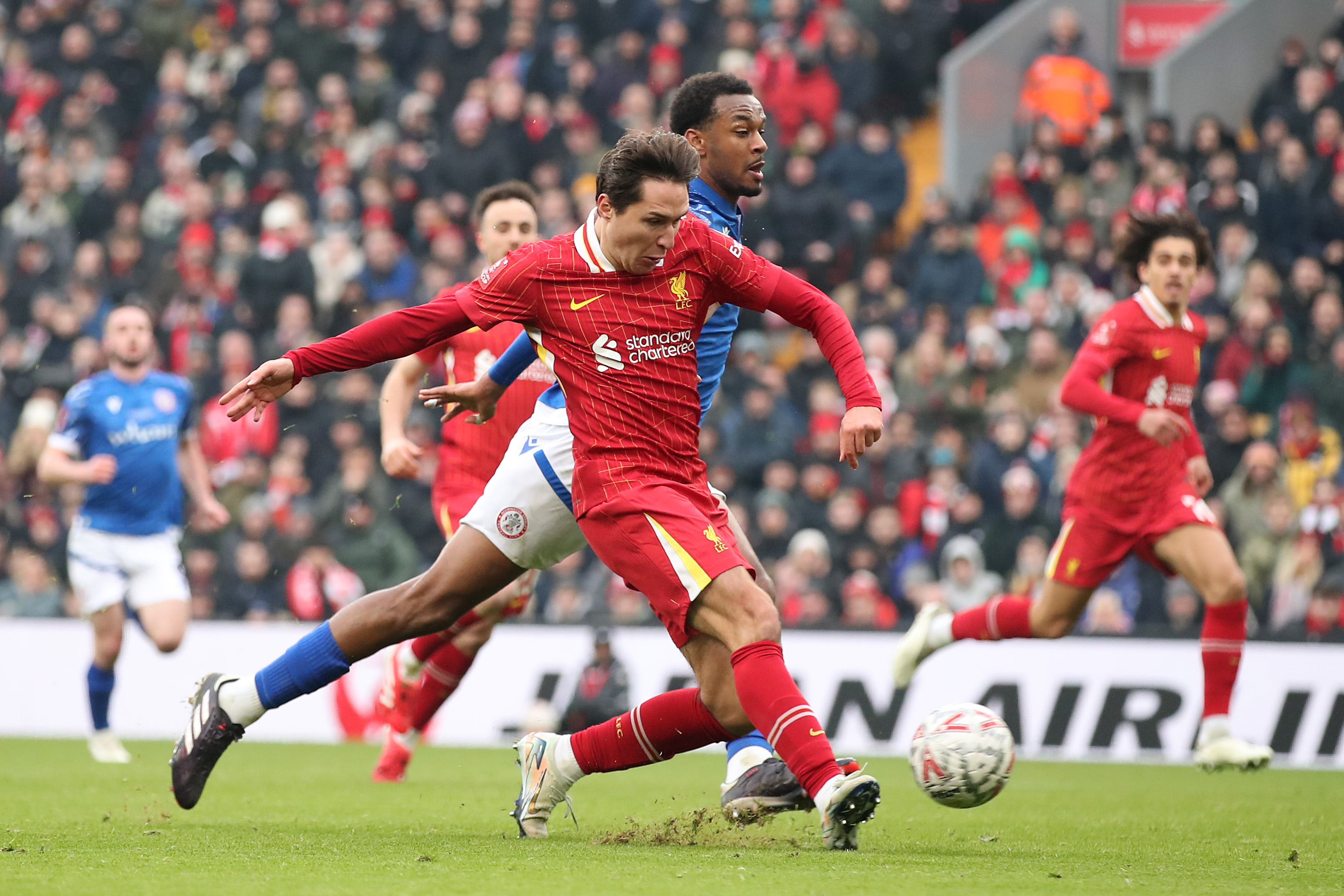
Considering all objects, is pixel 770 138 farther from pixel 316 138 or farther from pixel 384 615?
pixel 384 615

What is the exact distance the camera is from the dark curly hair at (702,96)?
6.79 m

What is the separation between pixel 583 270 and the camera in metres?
5.95

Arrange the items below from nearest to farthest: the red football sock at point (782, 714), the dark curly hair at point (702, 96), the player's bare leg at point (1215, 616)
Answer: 1. the red football sock at point (782, 714)
2. the dark curly hair at point (702, 96)
3. the player's bare leg at point (1215, 616)

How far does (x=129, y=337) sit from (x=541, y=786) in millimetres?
5381

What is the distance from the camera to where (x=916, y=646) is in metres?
10.2

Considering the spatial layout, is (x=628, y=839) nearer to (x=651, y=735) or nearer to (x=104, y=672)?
(x=651, y=735)

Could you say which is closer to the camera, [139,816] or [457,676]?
[139,816]

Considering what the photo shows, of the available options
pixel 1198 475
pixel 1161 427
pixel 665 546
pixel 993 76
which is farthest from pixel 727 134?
pixel 993 76

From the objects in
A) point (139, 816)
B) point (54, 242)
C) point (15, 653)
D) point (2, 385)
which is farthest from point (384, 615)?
point (54, 242)

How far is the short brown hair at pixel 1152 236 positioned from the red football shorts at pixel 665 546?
4.39 metres

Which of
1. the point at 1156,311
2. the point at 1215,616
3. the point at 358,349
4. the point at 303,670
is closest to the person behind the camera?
the point at 358,349

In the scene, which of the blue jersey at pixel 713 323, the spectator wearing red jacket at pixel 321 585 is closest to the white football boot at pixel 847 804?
the blue jersey at pixel 713 323

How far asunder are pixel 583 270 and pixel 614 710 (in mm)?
7002

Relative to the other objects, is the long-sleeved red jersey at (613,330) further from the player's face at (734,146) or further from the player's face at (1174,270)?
the player's face at (1174,270)
